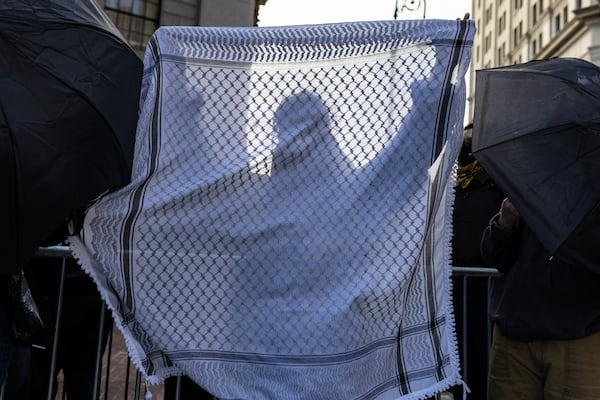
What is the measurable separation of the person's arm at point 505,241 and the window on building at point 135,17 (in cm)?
1195

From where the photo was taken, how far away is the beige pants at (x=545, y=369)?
257cm

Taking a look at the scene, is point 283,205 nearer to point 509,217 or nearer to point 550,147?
point 550,147

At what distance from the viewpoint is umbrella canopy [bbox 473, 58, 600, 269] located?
2.36 metres

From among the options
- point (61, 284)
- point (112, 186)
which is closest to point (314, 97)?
point (112, 186)

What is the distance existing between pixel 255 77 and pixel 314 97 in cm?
25

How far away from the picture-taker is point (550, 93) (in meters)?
2.52

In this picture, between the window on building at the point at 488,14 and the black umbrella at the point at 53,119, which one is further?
the window on building at the point at 488,14

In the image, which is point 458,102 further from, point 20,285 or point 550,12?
point 550,12

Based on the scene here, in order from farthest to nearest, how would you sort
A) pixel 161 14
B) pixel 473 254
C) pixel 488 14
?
pixel 488 14 → pixel 161 14 → pixel 473 254

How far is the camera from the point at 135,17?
13.8 m

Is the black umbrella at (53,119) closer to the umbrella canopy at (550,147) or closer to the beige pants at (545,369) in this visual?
the umbrella canopy at (550,147)

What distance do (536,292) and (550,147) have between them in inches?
28.0

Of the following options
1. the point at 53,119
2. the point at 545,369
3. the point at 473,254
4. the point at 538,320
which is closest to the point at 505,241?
the point at 538,320

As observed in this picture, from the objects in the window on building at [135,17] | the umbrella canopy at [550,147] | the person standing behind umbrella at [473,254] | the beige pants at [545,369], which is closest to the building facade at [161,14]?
the window on building at [135,17]
